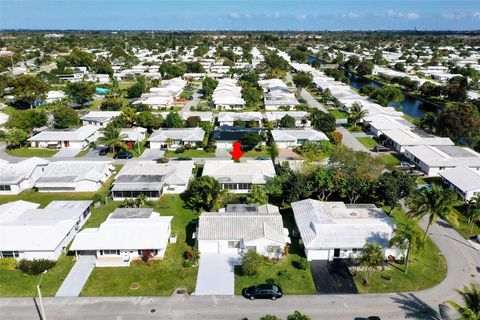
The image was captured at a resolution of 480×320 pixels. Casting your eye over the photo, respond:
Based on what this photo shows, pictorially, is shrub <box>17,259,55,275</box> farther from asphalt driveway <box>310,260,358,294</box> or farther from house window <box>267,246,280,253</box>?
asphalt driveway <box>310,260,358,294</box>

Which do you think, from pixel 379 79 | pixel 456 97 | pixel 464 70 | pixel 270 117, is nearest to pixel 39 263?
pixel 270 117

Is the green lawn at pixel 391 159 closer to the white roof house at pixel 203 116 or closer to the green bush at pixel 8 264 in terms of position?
the white roof house at pixel 203 116

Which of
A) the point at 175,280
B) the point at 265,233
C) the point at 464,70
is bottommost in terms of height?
the point at 175,280

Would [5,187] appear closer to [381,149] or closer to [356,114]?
[381,149]

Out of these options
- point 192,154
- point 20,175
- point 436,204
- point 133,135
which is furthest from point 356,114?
point 20,175

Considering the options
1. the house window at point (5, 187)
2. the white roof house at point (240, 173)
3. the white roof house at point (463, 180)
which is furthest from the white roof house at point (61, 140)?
the white roof house at point (463, 180)

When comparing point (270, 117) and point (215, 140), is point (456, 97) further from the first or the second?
point (215, 140)

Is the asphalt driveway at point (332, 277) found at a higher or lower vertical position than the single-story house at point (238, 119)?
lower
